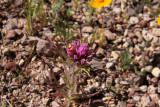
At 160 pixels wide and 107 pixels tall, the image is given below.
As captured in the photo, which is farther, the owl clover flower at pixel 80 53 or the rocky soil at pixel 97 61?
the rocky soil at pixel 97 61

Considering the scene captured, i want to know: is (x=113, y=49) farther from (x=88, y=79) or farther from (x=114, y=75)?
(x=88, y=79)

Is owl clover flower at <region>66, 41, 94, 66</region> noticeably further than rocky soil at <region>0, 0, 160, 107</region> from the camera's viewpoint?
No

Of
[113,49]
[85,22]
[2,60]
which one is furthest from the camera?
[85,22]

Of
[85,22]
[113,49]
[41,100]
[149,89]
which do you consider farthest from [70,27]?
[149,89]

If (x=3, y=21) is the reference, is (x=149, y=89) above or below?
below

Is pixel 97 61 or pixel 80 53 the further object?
pixel 97 61
